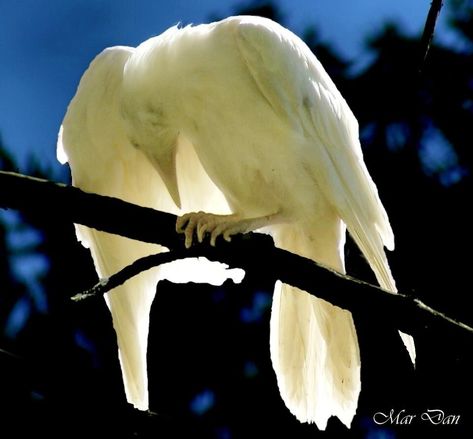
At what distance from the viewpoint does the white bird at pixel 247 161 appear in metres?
3.89

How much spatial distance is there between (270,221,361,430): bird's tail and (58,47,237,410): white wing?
0.55 m

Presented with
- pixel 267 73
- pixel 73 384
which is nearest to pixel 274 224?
pixel 267 73

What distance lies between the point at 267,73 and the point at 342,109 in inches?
18.5

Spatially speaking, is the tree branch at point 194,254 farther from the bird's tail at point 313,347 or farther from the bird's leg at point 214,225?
the bird's tail at point 313,347

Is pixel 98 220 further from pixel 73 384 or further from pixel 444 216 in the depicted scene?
pixel 444 216

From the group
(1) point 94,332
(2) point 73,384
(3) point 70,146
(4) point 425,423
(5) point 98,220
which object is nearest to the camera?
(2) point 73,384

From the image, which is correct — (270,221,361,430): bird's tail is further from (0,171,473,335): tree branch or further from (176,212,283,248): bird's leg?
(0,171,473,335): tree branch

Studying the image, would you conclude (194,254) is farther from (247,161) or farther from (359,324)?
(359,324)

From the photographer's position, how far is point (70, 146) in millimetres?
4215

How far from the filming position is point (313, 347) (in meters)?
4.07

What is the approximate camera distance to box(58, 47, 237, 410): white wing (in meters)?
4.15
